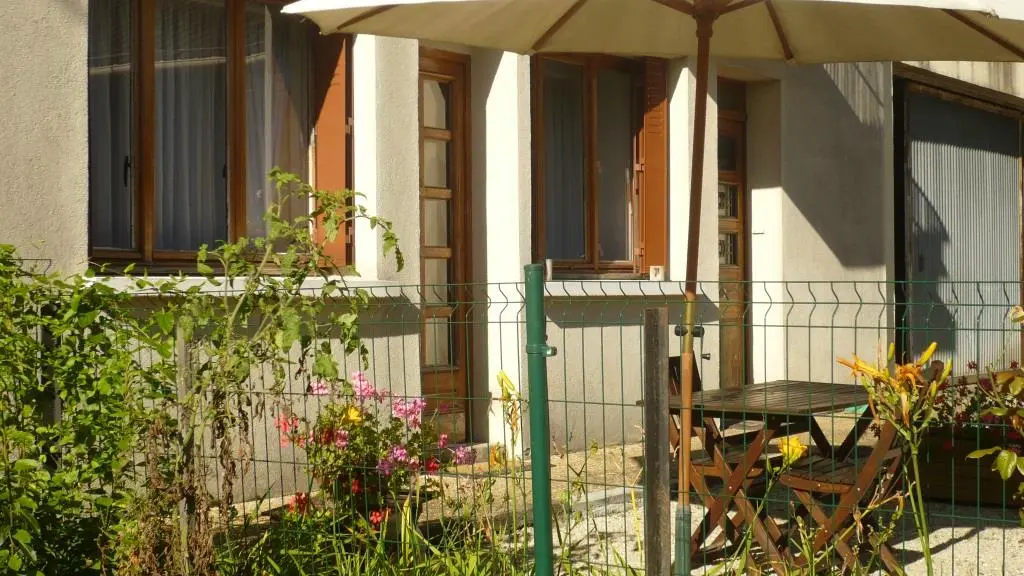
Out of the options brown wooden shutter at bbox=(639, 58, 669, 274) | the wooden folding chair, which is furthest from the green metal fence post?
brown wooden shutter at bbox=(639, 58, 669, 274)

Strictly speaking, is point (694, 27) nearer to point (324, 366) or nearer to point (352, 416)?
point (352, 416)

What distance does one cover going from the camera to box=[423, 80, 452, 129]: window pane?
840 cm

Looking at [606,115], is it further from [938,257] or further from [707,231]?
[938,257]

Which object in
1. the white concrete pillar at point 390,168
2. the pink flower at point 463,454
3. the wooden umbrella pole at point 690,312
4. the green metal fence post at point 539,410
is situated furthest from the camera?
the white concrete pillar at point 390,168

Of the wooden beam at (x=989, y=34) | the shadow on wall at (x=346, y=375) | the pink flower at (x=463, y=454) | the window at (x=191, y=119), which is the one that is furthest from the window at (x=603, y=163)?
the wooden beam at (x=989, y=34)

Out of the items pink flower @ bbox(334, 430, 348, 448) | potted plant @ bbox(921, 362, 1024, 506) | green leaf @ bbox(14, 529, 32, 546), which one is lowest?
potted plant @ bbox(921, 362, 1024, 506)

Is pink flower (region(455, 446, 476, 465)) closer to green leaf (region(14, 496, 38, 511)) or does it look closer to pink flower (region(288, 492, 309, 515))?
pink flower (region(288, 492, 309, 515))

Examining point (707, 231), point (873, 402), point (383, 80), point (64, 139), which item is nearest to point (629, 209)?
point (707, 231)

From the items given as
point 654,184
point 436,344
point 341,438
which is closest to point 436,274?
point 436,344

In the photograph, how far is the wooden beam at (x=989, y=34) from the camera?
4984 mm

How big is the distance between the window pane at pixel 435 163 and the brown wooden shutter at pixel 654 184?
1.83 meters

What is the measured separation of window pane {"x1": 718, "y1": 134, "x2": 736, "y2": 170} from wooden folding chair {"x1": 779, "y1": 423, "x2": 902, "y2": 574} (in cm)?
573

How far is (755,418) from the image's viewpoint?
18.7 ft

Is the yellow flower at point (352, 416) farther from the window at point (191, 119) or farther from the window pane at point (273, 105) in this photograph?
the window pane at point (273, 105)
